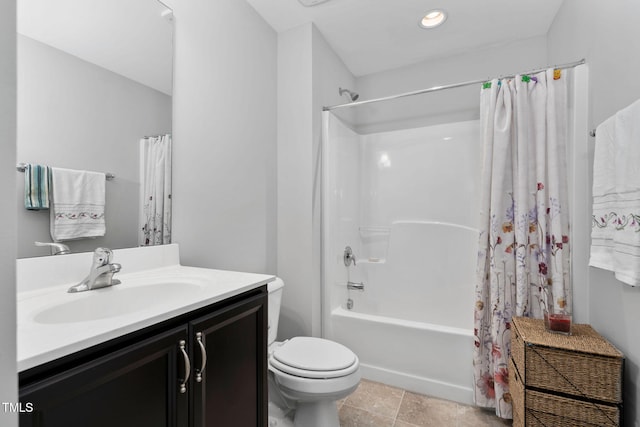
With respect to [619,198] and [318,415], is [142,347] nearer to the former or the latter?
[318,415]

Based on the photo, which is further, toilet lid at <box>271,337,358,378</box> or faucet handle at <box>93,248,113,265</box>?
toilet lid at <box>271,337,358,378</box>

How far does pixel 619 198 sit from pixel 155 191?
191 cm

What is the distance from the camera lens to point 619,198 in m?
1.12

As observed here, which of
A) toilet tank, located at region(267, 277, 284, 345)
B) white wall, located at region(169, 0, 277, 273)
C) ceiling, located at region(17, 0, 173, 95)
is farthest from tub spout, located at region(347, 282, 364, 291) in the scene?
ceiling, located at region(17, 0, 173, 95)

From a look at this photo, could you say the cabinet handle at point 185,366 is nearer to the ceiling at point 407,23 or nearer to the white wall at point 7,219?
A: the white wall at point 7,219

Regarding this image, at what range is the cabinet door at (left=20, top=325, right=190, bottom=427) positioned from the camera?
1.84ft

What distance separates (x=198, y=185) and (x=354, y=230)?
144cm

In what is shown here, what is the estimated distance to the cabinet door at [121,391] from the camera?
0.56m

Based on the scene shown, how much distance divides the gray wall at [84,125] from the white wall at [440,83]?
6.23ft

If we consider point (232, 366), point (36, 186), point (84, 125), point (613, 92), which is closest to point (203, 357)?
point (232, 366)

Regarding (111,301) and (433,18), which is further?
(433,18)

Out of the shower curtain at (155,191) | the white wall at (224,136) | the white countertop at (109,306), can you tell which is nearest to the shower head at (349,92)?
the white wall at (224,136)

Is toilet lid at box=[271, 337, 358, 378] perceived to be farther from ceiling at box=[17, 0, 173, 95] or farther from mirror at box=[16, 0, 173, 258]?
ceiling at box=[17, 0, 173, 95]

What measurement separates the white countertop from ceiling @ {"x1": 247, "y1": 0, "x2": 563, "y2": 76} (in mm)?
1693
